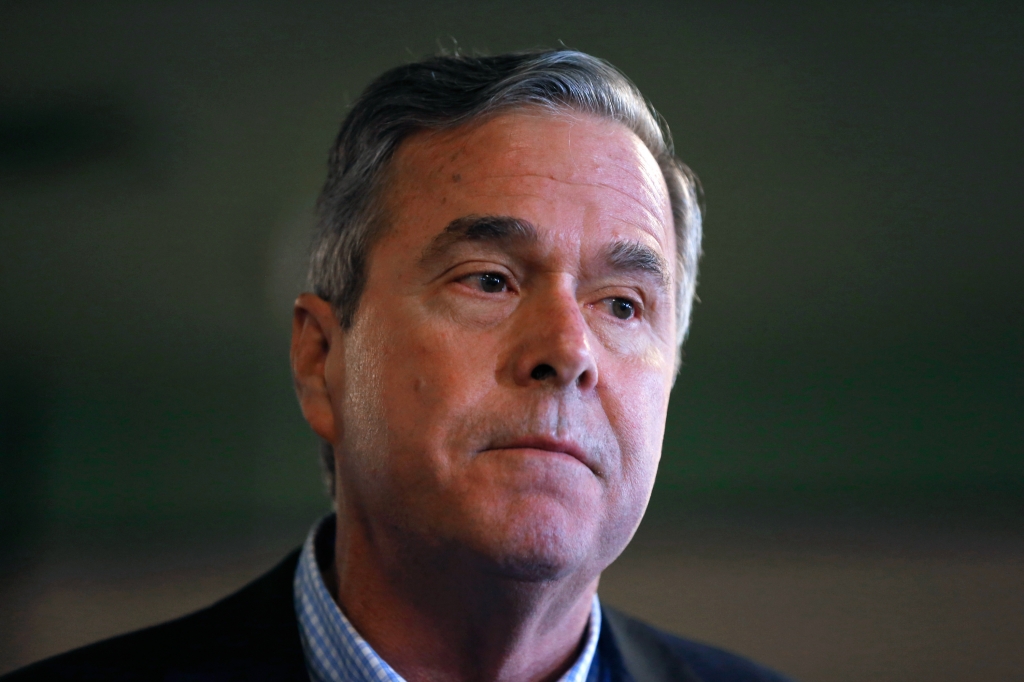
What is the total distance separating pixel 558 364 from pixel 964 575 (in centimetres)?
214

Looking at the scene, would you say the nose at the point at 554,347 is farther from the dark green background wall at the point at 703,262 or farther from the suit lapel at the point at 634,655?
the dark green background wall at the point at 703,262

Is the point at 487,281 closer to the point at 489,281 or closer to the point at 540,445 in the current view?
the point at 489,281

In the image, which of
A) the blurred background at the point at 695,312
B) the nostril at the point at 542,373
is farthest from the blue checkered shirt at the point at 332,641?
the blurred background at the point at 695,312

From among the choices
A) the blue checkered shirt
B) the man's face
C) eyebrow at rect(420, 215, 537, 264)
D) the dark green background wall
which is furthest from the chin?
the dark green background wall

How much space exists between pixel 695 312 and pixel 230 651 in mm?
1796

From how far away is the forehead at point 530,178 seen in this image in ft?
4.49

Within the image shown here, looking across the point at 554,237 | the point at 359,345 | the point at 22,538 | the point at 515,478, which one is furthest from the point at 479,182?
the point at 22,538

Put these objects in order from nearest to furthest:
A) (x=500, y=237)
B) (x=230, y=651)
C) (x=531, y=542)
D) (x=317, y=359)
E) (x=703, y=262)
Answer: (x=531, y=542), (x=500, y=237), (x=230, y=651), (x=317, y=359), (x=703, y=262)

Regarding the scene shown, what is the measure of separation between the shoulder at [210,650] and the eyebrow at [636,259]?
2.80 ft

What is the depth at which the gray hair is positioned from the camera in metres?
1.48

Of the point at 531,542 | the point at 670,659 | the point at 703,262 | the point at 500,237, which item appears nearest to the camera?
the point at 531,542

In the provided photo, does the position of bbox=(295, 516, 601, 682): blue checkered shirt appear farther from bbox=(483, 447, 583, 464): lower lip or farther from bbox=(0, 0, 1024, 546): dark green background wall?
bbox=(0, 0, 1024, 546): dark green background wall

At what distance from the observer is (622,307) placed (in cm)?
146

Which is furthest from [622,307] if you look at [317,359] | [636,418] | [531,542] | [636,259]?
[317,359]
